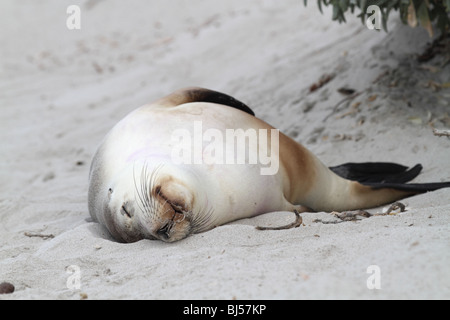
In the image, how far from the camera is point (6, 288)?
2.23 m

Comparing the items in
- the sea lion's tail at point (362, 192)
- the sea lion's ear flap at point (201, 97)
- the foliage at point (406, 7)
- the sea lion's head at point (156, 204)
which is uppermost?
the foliage at point (406, 7)

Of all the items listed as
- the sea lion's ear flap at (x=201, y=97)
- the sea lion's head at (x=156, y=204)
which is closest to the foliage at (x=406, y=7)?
the sea lion's ear flap at (x=201, y=97)

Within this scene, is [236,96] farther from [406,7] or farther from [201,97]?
[201,97]

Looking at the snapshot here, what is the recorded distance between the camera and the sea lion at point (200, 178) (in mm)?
2547

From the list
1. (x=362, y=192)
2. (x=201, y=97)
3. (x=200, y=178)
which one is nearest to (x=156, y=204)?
(x=200, y=178)

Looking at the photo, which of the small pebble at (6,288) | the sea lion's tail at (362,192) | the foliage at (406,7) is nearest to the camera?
the small pebble at (6,288)

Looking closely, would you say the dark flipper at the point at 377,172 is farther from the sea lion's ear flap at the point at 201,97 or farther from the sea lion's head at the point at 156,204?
the sea lion's head at the point at 156,204

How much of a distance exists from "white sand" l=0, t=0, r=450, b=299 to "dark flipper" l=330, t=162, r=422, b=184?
0.43ft

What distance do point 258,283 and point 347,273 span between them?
0.29m

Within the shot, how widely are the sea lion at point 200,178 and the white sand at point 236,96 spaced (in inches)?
4.5

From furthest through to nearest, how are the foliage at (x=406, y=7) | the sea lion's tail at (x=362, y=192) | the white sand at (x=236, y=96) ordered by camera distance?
the foliage at (x=406, y=7) < the sea lion's tail at (x=362, y=192) < the white sand at (x=236, y=96)

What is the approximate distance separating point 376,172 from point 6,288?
2364 mm

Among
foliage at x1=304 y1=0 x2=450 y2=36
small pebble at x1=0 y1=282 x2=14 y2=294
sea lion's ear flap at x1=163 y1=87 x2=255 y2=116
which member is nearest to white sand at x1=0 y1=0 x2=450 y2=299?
small pebble at x1=0 y1=282 x2=14 y2=294

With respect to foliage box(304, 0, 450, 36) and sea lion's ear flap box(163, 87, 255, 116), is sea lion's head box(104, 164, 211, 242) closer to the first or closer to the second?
sea lion's ear flap box(163, 87, 255, 116)
